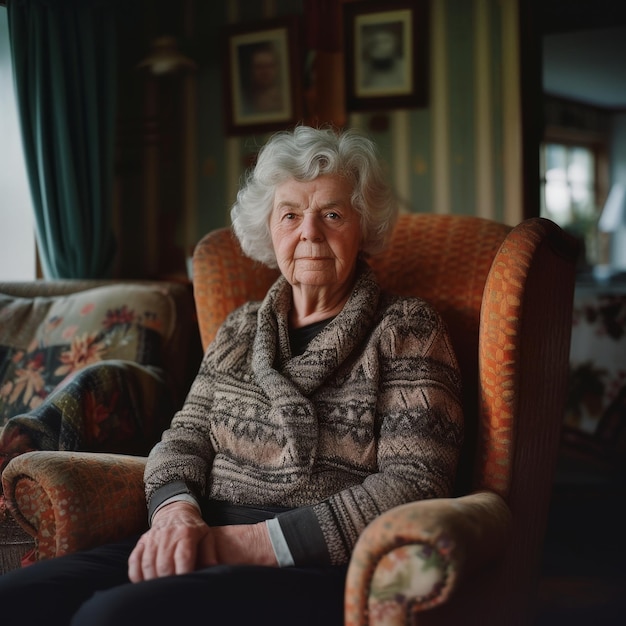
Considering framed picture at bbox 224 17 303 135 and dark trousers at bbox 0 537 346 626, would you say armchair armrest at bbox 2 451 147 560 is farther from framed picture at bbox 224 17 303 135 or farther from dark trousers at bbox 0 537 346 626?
framed picture at bbox 224 17 303 135

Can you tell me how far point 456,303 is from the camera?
5.36ft

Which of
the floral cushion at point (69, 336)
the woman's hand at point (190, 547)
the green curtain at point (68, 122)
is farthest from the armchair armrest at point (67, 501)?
the green curtain at point (68, 122)

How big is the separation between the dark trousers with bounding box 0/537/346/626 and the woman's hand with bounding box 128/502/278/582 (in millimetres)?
52

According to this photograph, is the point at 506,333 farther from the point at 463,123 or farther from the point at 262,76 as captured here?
the point at 262,76

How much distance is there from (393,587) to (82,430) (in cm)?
92

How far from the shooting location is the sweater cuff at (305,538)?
1.18 m

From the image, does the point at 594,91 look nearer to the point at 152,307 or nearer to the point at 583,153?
the point at 583,153

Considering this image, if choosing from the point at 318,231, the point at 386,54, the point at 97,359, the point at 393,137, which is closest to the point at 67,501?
the point at 318,231

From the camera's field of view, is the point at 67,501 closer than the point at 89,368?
Yes

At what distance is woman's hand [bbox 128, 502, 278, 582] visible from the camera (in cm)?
116

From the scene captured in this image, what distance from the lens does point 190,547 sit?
1.17 meters

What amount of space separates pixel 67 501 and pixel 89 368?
1.79 feet

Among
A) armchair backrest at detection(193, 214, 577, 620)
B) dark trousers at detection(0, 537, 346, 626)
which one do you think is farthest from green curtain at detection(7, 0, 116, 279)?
dark trousers at detection(0, 537, 346, 626)

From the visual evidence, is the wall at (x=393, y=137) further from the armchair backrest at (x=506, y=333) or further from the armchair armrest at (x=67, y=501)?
the armchair armrest at (x=67, y=501)
